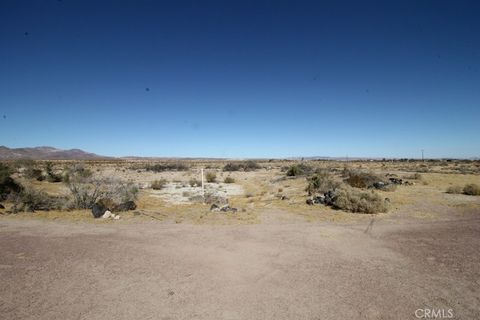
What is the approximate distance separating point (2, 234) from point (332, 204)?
1357 cm

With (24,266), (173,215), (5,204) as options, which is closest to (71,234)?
(24,266)

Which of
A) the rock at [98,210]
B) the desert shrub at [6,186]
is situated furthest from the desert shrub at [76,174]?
the rock at [98,210]

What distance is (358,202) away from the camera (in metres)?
14.4

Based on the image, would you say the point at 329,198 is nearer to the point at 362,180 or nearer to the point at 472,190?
the point at 362,180

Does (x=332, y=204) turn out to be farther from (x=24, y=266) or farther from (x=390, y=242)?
(x=24, y=266)

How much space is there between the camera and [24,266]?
24.2 feet

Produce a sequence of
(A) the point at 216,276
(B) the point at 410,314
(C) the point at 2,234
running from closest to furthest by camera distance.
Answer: (B) the point at 410,314 < (A) the point at 216,276 < (C) the point at 2,234

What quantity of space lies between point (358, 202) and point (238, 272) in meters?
9.16

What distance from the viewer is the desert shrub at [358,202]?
14.2m

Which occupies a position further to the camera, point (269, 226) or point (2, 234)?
point (269, 226)

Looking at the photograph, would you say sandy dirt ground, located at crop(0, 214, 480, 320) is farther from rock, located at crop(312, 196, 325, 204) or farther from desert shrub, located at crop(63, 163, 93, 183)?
desert shrub, located at crop(63, 163, 93, 183)

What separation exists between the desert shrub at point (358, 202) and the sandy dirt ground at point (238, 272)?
301 centimetres

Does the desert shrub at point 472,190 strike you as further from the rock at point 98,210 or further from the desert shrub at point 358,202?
the rock at point 98,210

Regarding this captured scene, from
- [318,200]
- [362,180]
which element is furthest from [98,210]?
[362,180]
